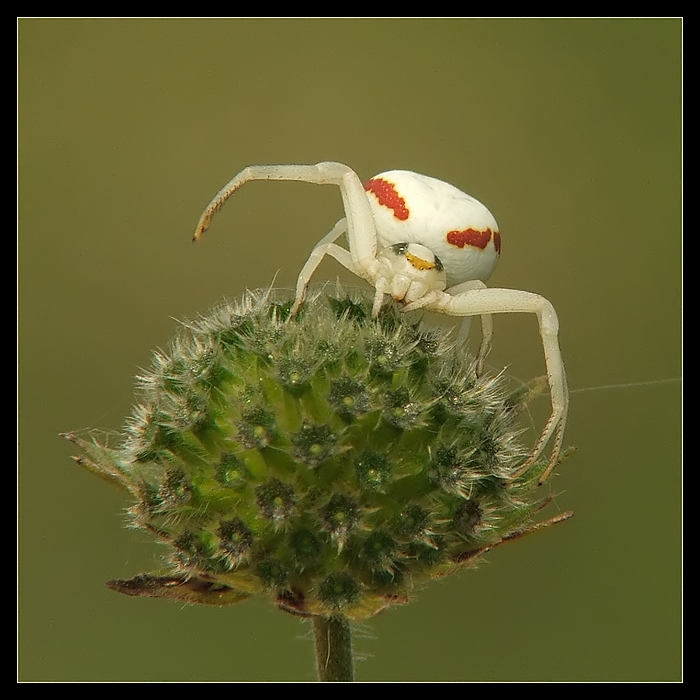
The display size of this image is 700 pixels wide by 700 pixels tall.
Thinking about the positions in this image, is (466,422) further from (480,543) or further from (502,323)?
(502,323)

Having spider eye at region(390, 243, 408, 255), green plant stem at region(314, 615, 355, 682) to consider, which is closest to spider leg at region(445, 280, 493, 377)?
spider eye at region(390, 243, 408, 255)

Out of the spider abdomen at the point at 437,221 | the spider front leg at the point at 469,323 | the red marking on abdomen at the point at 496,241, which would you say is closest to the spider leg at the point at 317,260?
the spider abdomen at the point at 437,221

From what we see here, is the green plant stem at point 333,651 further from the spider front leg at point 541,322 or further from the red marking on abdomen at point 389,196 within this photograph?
the red marking on abdomen at point 389,196

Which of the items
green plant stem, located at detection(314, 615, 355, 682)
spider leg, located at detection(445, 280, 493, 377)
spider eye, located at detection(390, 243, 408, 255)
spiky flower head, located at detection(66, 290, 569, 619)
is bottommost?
Result: green plant stem, located at detection(314, 615, 355, 682)

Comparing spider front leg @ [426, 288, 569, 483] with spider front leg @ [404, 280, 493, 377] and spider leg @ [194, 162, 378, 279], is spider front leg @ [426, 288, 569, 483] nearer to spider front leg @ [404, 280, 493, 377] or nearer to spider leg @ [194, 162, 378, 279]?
spider front leg @ [404, 280, 493, 377]

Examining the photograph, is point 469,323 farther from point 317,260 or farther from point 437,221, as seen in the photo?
point 317,260

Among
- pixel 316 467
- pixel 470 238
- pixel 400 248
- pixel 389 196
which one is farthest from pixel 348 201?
pixel 316 467
